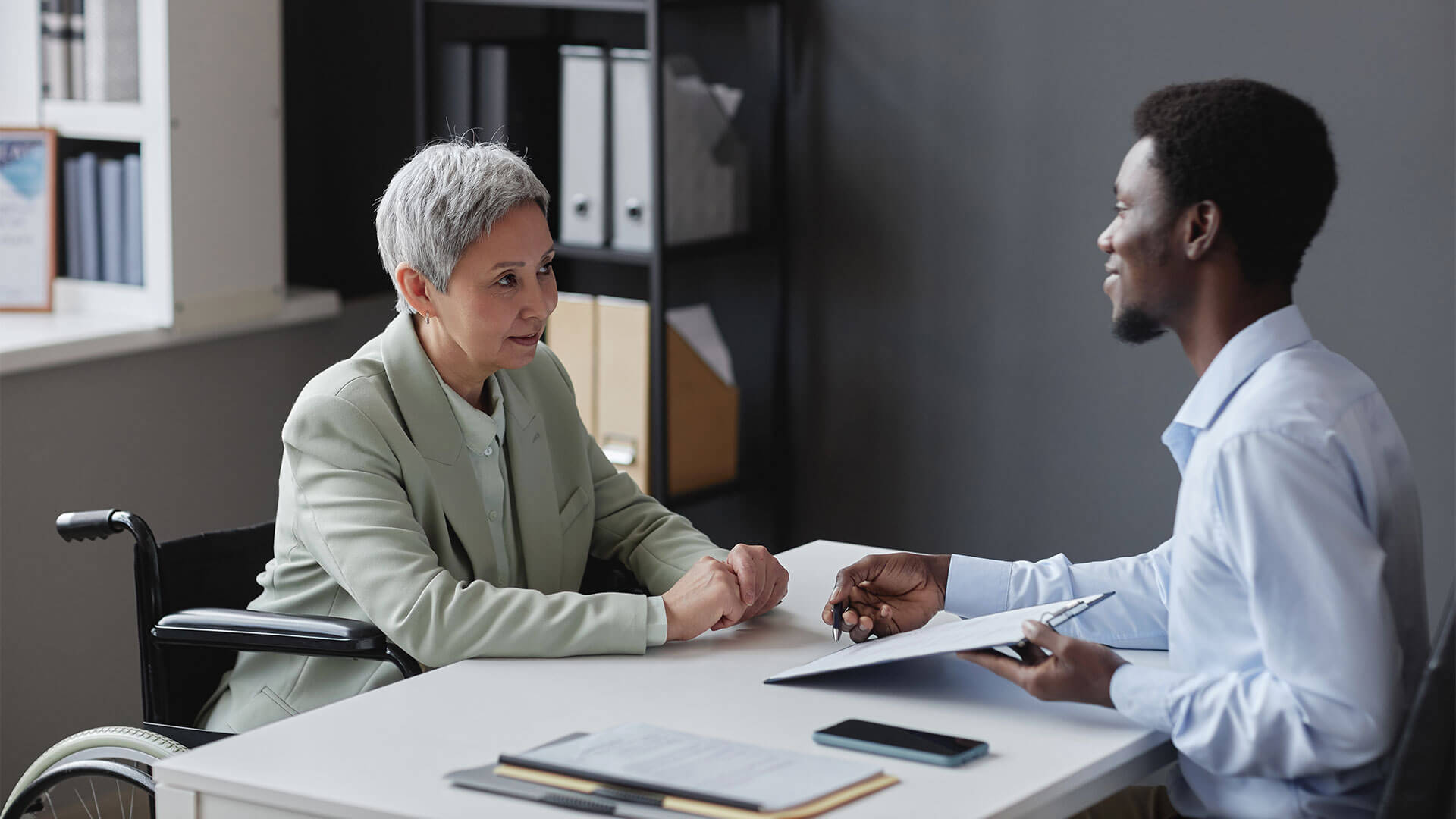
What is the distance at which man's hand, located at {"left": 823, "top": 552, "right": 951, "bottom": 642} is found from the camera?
72.2 inches

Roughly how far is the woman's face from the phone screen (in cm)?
72

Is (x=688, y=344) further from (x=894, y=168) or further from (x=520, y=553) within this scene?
(x=520, y=553)

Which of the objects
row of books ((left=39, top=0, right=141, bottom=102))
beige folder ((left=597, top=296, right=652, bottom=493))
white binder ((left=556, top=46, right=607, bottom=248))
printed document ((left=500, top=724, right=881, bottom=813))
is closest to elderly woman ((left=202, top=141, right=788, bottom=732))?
printed document ((left=500, top=724, right=881, bottom=813))

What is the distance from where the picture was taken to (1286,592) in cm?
139

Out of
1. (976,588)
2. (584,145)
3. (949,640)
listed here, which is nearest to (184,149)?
(584,145)

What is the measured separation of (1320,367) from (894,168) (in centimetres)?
178

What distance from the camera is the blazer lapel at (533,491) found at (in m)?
2.06

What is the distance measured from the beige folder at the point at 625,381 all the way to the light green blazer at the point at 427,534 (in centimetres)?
92

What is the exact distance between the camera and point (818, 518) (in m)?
3.46

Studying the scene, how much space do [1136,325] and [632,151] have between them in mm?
1734

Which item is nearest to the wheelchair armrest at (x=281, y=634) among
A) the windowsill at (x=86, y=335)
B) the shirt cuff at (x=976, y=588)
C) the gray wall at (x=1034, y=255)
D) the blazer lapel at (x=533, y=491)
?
the blazer lapel at (x=533, y=491)

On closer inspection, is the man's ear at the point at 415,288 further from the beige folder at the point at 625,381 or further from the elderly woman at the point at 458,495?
the beige folder at the point at 625,381

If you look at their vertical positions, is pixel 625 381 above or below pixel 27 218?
below

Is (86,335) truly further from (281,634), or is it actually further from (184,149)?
(281,634)
